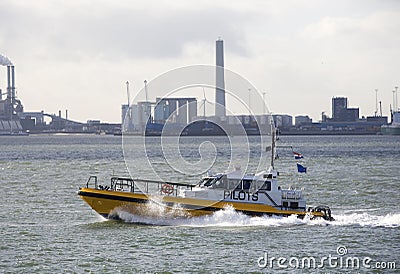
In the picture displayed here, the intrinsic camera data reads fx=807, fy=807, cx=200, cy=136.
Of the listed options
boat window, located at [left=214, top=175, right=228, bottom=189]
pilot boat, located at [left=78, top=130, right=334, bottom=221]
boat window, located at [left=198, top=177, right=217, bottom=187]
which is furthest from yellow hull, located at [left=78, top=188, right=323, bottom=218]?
boat window, located at [left=198, top=177, right=217, bottom=187]

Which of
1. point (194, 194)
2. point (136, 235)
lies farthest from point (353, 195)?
point (136, 235)

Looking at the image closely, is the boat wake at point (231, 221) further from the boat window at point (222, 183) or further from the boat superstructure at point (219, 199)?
the boat window at point (222, 183)

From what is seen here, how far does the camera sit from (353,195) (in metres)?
48.5

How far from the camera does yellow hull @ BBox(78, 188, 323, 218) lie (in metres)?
34.4

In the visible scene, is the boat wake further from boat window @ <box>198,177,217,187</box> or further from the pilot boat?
boat window @ <box>198,177,217,187</box>

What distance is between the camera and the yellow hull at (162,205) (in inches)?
1356

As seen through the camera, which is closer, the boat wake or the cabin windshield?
the boat wake

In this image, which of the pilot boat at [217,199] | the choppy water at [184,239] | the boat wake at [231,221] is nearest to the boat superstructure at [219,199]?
the pilot boat at [217,199]

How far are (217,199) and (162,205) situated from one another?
7.79 feet

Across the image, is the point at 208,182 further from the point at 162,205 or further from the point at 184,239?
the point at 184,239

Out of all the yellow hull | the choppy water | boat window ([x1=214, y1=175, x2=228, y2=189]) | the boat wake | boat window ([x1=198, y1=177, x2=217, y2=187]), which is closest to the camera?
the choppy water

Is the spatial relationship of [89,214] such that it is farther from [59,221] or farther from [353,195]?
[353,195]

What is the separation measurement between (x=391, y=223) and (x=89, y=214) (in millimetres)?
14019

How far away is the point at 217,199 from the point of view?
34656mm
